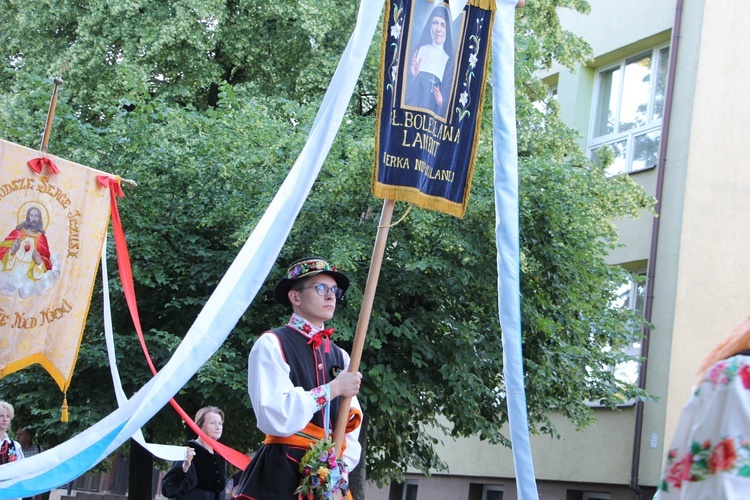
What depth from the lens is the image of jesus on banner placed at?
944 centimetres

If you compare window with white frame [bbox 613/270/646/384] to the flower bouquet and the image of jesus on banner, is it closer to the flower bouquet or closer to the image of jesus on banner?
the image of jesus on banner

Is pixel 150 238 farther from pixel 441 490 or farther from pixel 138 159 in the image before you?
pixel 441 490

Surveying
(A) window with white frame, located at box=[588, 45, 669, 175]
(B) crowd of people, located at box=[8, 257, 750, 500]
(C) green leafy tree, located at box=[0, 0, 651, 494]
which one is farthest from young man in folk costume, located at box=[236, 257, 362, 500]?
(A) window with white frame, located at box=[588, 45, 669, 175]

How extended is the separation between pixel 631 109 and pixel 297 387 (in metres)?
14.2

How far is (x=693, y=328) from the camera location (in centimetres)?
1623

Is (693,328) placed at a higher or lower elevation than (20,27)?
lower

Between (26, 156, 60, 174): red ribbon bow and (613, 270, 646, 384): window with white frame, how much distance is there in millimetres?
9598

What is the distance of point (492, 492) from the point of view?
19719mm

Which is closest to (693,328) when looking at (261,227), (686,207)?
(686,207)

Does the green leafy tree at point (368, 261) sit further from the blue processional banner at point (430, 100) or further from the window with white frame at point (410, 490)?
the window with white frame at point (410, 490)

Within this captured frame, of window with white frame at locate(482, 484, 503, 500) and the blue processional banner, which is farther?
window with white frame at locate(482, 484, 503, 500)

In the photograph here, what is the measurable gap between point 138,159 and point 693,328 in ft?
27.8

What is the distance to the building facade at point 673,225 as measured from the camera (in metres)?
16.1

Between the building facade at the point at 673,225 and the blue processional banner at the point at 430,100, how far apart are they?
10.6m
